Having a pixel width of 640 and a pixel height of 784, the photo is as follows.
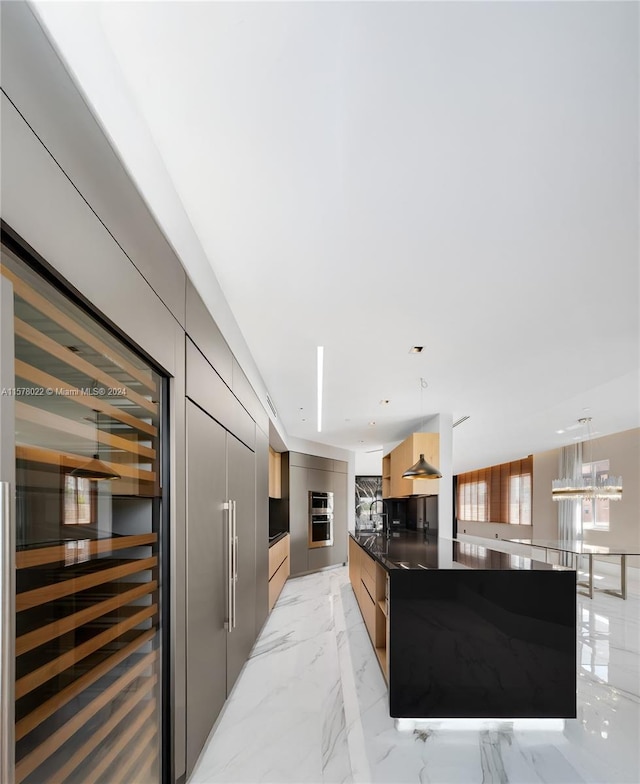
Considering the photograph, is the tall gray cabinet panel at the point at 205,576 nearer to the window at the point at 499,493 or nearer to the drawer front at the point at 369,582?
the drawer front at the point at 369,582

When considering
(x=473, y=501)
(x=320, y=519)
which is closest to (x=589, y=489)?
(x=320, y=519)

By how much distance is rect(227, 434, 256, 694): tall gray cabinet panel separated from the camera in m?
3.26

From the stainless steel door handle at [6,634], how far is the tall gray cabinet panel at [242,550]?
224 centimetres

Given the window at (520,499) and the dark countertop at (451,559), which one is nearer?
the dark countertop at (451,559)

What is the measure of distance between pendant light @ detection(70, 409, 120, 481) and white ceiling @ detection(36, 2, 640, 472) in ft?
2.72

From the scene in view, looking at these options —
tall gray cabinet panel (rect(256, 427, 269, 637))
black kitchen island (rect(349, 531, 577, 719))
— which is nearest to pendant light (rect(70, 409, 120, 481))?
black kitchen island (rect(349, 531, 577, 719))

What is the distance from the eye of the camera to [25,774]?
1011mm

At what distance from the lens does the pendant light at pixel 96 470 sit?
123cm

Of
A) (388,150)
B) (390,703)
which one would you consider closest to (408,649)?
(390,703)

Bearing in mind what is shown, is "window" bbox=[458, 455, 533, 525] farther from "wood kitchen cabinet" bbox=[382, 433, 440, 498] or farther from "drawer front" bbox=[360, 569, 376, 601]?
"drawer front" bbox=[360, 569, 376, 601]

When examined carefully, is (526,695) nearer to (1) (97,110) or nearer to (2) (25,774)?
(2) (25,774)

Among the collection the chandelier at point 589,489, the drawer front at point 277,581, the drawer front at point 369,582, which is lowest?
the drawer front at point 277,581

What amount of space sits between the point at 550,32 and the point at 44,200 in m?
1.19

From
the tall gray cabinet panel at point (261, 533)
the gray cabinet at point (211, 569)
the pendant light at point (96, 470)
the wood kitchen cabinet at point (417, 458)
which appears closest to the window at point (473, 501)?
the wood kitchen cabinet at point (417, 458)
